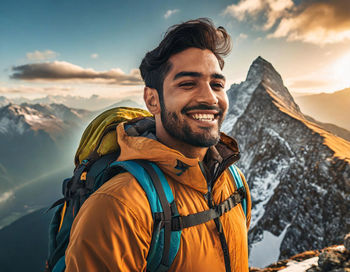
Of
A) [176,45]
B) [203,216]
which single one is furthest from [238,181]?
[176,45]

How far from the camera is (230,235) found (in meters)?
2.44

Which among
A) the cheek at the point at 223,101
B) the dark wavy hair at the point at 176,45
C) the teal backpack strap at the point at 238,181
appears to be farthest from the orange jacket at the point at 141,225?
the dark wavy hair at the point at 176,45

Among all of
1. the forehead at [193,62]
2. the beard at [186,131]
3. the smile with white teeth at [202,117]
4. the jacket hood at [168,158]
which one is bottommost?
→ the jacket hood at [168,158]

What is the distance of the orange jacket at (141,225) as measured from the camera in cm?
162

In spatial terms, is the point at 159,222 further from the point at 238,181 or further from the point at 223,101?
the point at 223,101

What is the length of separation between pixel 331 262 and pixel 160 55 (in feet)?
35.4

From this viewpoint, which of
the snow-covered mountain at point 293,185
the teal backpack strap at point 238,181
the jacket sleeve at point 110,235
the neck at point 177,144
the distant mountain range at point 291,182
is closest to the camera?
the jacket sleeve at point 110,235

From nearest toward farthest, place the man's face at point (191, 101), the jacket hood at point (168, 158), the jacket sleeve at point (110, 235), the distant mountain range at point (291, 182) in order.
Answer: the jacket sleeve at point (110, 235) → the jacket hood at point (168, 158) → the man's face at point (191, 101) → the distant mountain range at point (291, 182)

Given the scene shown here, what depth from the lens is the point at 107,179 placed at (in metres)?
2.27

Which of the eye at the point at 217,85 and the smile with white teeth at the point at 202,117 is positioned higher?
the eye at the point at 217,85

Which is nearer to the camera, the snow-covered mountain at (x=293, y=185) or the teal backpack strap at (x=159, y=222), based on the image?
the teal backpack strap at (x=159, y=222)

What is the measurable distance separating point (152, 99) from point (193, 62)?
29.3 inches

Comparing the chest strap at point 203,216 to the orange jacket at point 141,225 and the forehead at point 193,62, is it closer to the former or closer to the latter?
the orange jacket at point 141,225

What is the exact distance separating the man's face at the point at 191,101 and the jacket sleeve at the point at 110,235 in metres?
1.01
